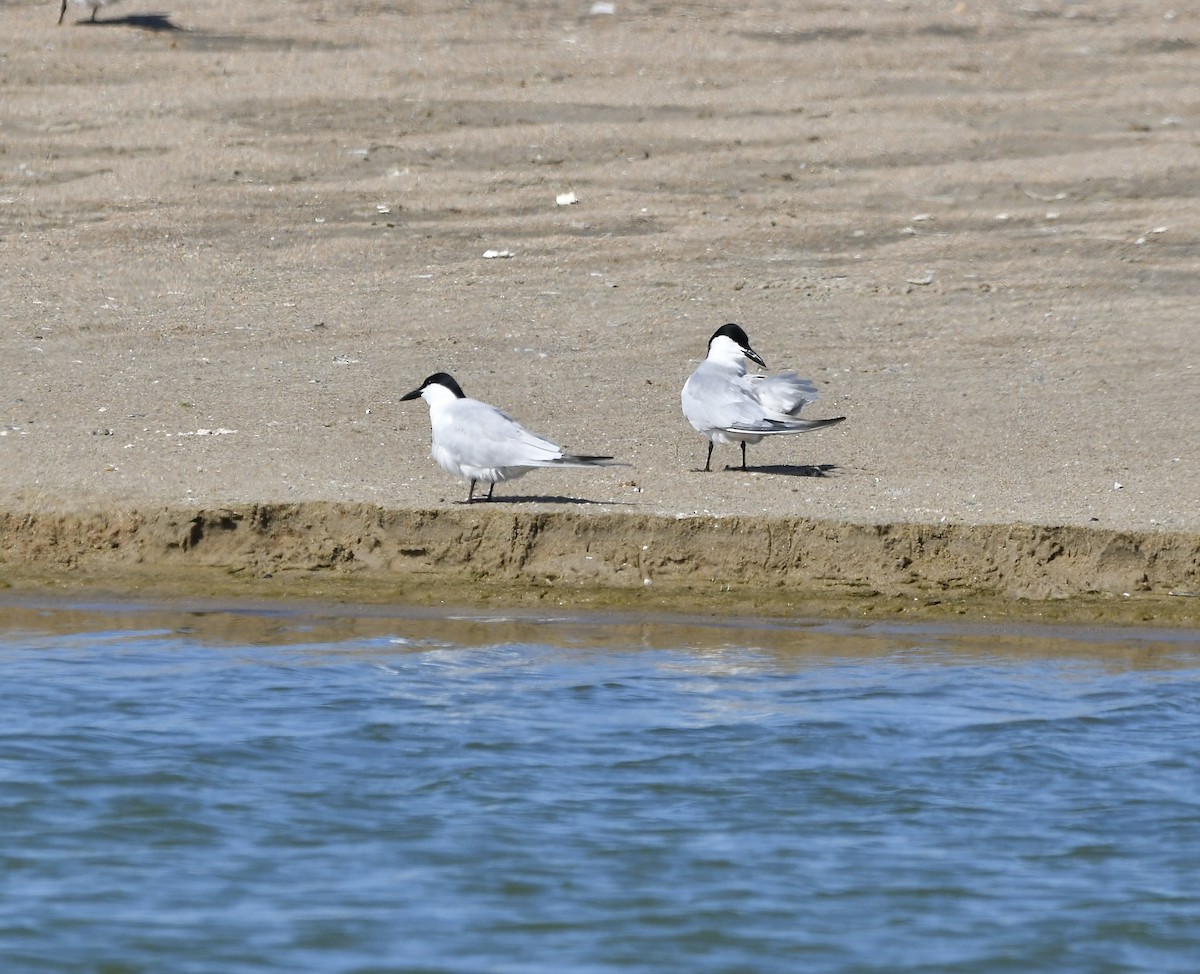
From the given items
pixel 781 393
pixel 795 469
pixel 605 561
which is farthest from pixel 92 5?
pixel 605 561

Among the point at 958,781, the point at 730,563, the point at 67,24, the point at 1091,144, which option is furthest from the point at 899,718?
the point at 67,24

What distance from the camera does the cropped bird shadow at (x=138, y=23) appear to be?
18.5 metres

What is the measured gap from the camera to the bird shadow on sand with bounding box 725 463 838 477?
9.79 meters

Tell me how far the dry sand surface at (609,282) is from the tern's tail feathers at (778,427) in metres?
0.23

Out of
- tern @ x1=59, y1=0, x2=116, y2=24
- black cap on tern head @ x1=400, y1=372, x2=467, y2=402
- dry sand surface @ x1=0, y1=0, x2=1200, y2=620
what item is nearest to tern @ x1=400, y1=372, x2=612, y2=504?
dry sand surface @ x1=0, y1=0, x2=1200, y2=620

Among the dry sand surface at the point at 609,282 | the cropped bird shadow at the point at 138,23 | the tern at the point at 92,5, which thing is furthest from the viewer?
the cropped bird shadow at the point at 138,23

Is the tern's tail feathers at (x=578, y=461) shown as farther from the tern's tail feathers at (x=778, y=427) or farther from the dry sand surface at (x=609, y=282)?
the tern's tail feathers at (x=778, y=427)

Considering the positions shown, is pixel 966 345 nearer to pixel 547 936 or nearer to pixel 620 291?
pixel 620 291

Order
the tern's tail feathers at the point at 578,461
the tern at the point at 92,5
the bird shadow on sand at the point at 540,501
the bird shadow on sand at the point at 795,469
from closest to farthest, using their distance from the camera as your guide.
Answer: the tern's tail feathers at the point at 578,461
the bird shadow on sand at the point at 540,501
the bird shadow on sand at the point at 795,469
the tern at the point at 92,5

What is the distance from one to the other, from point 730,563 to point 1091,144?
29.5 feet

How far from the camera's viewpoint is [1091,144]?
16.5m

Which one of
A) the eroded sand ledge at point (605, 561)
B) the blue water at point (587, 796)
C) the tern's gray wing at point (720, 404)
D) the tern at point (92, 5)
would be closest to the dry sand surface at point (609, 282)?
the eroded sand ledge at point (605, 561)

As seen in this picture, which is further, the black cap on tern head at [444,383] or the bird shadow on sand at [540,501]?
the black cap on tern head at [444,383]

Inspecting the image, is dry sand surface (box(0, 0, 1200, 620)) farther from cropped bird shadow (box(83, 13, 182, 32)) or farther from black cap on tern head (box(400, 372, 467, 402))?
black cap on tern head (box(400, 372, 467, 402))
